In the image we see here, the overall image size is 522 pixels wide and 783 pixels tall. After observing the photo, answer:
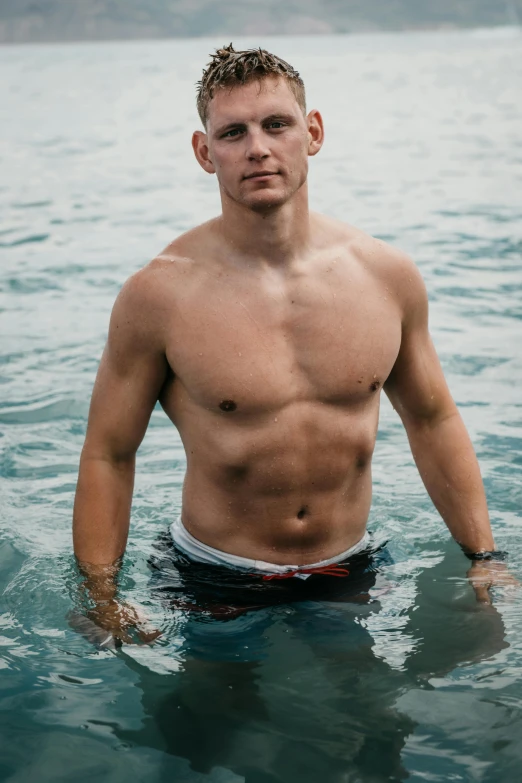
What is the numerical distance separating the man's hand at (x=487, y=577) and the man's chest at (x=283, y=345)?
29.4 inches

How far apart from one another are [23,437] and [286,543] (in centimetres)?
300

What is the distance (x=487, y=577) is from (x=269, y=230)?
1.33 metres

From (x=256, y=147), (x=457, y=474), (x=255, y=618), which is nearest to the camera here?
(x=256, y=147)

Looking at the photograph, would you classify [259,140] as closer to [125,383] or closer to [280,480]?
[125,383]

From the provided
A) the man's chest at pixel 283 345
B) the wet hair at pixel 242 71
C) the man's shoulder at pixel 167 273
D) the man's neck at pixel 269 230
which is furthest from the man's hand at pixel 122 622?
the wet hair at pixel 242 71

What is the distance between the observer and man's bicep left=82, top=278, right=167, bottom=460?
10.6 feet

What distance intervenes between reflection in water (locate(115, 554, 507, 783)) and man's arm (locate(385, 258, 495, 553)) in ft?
0.81

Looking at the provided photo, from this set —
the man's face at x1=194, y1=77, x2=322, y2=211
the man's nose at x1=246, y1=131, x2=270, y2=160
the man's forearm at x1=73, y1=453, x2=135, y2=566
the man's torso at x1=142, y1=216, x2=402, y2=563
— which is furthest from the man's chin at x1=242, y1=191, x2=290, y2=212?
the man's forearm at x1=73, y1=453, x2=135, y2=566

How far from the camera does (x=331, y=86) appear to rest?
3512cm

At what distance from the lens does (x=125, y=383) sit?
329cm

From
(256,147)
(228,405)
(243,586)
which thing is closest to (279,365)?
(228,405)

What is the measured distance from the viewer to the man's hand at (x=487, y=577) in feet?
11.4

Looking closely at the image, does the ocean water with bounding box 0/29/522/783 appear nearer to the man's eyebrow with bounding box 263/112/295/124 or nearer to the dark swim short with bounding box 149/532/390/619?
the dark swim short with bounding box 149/532/390/619

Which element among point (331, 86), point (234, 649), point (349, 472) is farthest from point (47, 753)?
point (331, 86)
